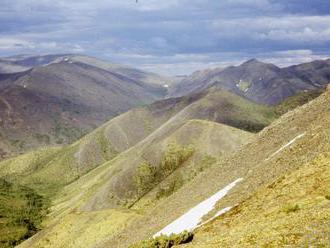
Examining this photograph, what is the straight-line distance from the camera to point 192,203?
280 ft

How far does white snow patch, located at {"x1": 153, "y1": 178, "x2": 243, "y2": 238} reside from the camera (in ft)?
226

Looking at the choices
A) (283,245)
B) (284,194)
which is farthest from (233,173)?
(283,245)

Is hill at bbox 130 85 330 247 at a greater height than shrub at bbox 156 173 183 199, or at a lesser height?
greater

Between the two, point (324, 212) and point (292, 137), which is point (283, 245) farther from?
point (292, 137)

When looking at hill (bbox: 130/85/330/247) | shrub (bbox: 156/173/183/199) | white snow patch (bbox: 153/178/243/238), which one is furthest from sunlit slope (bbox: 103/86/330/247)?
shrub (bbox: 156/173/183/199)

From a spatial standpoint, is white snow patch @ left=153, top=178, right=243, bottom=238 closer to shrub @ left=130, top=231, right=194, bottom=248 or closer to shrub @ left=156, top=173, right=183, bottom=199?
shrub @ left=130, top=231, right=194, bottom=248

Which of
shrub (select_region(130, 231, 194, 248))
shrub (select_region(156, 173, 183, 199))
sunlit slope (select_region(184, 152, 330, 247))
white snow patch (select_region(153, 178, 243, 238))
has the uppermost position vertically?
sunlit slope (select_region(184, 152, 330, 247))

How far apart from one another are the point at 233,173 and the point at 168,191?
9711 centimetres

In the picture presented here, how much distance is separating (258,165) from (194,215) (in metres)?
16.4

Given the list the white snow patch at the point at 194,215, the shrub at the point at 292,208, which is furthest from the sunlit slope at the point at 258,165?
the shrub at the point at 292,208

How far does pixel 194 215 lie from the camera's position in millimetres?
72562

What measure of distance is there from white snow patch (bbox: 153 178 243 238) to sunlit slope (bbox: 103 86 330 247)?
6.19 ft

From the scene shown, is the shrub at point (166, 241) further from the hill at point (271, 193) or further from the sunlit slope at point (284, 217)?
the hill at point (271, 193)

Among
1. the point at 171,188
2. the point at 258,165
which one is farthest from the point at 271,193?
the point at 171,188
